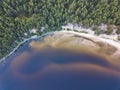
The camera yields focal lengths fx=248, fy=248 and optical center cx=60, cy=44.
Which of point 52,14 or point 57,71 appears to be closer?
point 57,71

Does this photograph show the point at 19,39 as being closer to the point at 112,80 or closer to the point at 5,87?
the point at 5,87

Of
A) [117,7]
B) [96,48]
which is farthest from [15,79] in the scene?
[117,7]

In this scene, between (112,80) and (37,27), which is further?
(37,27)

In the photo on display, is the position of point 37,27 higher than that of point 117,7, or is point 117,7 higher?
point 117,7

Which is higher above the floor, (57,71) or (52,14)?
(52,14)

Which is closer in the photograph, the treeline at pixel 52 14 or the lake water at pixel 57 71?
the lake water at pixel 57 71
